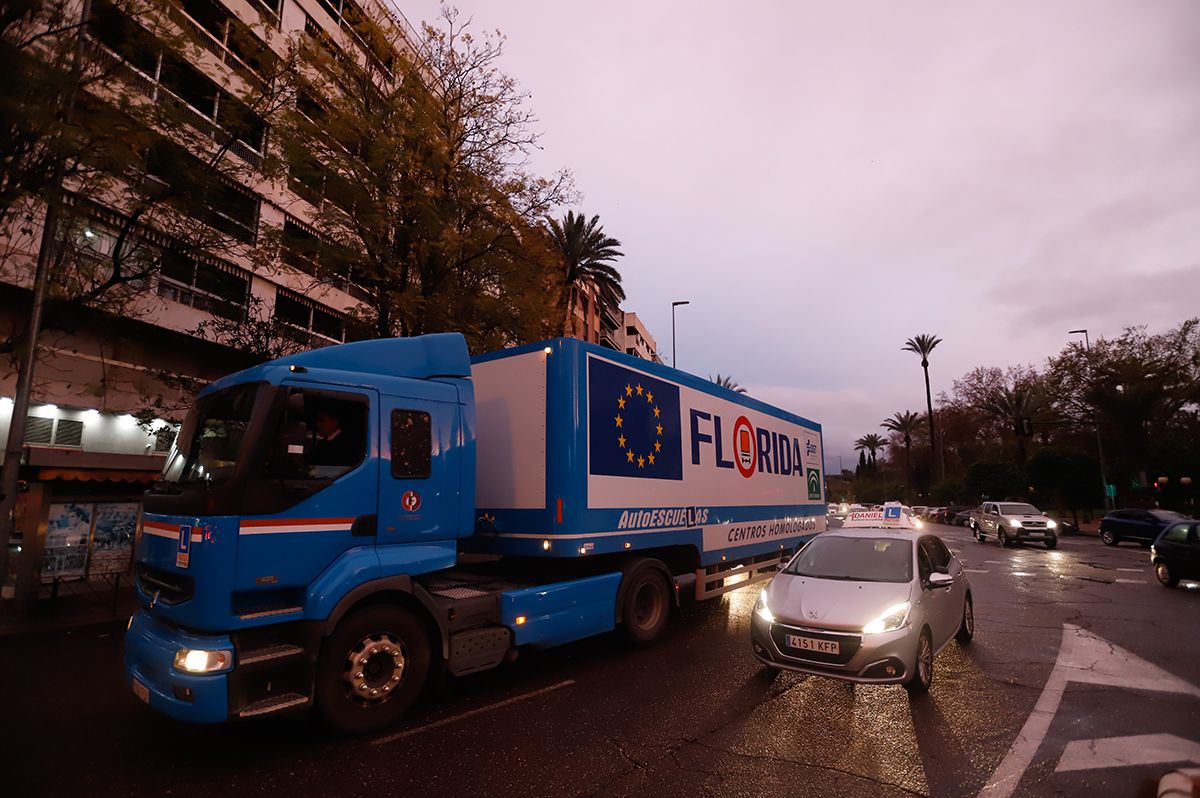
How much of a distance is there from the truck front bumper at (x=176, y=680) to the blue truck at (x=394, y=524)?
0.05ft

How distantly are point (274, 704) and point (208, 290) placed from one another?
16260mm

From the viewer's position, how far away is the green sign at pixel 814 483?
1347cm

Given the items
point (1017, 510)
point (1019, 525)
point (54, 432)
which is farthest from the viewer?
point (1017, 510)

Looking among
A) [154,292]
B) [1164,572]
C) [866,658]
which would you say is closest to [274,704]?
[866,658]

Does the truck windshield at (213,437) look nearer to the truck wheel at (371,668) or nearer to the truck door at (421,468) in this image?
the truck door at (421,468)

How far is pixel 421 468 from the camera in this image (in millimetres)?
5359

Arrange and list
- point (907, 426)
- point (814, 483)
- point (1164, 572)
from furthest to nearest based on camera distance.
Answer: point (907, 426), point (814, 483), point (1164, 572)

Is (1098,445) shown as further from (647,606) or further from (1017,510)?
(647,606)

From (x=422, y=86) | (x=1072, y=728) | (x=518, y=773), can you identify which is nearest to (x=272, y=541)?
(x=518, y=773)

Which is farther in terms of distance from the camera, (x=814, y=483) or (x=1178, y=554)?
(x=814, y=483)

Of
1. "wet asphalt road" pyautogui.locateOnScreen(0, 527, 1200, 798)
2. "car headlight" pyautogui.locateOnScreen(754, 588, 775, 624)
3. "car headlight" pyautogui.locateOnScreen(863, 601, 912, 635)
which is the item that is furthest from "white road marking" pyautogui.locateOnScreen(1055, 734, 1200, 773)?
"car headlight" pyautogui.locateOnScreen(754, 588, 775, 624)

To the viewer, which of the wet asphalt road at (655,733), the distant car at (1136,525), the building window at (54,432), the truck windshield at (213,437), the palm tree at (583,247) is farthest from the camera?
the palm tree at (583,247)

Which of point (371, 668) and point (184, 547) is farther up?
point (184, 547)

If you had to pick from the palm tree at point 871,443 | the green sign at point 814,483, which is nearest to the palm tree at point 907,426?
the palm tree at point 871,443
